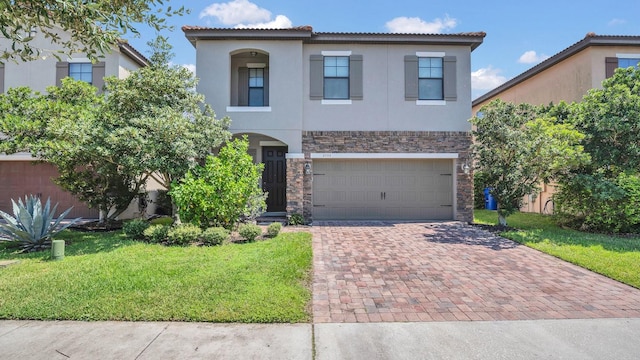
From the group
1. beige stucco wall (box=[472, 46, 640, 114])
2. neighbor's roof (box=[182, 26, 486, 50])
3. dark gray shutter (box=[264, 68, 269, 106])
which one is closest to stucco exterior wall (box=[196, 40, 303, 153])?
neighbor's roof (box=[182, 26, 486, 50])

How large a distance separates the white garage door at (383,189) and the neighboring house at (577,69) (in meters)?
3.19

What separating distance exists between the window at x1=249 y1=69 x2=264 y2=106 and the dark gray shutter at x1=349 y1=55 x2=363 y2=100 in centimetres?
358

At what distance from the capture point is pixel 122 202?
11.0 metres

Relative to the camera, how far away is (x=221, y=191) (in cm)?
890

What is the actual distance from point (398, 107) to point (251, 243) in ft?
24.5

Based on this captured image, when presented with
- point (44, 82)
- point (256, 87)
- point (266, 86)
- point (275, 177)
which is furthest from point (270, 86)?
point (44, 82)

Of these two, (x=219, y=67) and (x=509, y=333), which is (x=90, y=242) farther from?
(x=509, y=333)

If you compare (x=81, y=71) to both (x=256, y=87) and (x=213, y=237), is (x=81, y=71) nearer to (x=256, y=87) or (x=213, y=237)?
(x=256, y=87)

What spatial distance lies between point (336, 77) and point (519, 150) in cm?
658

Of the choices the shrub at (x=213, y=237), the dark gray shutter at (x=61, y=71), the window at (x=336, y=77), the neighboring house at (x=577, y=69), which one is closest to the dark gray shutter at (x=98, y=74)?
the dark gray shutter at (x=61, y=71)

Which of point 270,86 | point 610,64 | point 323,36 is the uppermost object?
point 323,36

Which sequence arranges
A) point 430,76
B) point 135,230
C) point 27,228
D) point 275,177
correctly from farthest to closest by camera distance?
point 275,177 < point 430,76 < point 135,230 < point 27,228

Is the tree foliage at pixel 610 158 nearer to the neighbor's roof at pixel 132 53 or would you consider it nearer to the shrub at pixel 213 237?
the shrub at pixel 213 237

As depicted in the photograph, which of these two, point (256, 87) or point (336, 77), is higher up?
point (336, 77)
